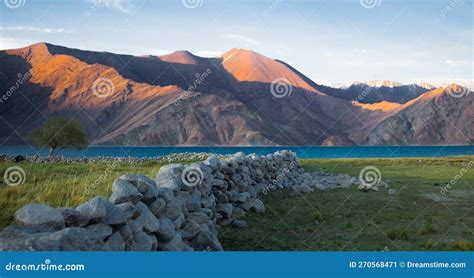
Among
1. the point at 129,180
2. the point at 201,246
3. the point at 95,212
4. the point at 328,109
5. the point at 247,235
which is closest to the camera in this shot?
the point at 95,212

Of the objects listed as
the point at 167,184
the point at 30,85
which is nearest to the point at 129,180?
the point at 167,184

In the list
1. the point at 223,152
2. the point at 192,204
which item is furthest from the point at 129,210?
Answer: the point at 223,152

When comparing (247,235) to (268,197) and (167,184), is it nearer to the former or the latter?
(167,184)

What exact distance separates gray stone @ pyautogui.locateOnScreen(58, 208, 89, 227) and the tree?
45892mm

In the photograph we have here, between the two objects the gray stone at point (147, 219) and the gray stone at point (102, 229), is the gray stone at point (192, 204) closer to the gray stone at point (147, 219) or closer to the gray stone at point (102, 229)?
the gray stone at point (147, 219)

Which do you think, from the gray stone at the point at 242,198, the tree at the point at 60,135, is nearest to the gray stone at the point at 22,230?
the gray stone at the point at 242,198

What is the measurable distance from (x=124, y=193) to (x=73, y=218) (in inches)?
44.4

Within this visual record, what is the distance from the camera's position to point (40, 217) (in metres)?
5.16

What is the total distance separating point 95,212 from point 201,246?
8.55 feet

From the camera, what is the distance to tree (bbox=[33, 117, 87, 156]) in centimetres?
4875

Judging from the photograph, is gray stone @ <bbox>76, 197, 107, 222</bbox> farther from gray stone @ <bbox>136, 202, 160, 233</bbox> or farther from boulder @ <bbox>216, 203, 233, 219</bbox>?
boulder @ <bbox>216, 203, 233, 219</bbox>

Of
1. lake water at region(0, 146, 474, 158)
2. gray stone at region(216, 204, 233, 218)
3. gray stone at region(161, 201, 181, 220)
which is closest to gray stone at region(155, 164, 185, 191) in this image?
gray stone at region(161, 201, 181, 220)

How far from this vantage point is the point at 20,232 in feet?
16.3

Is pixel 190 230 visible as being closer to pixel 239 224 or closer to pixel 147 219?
pixel 147 219
